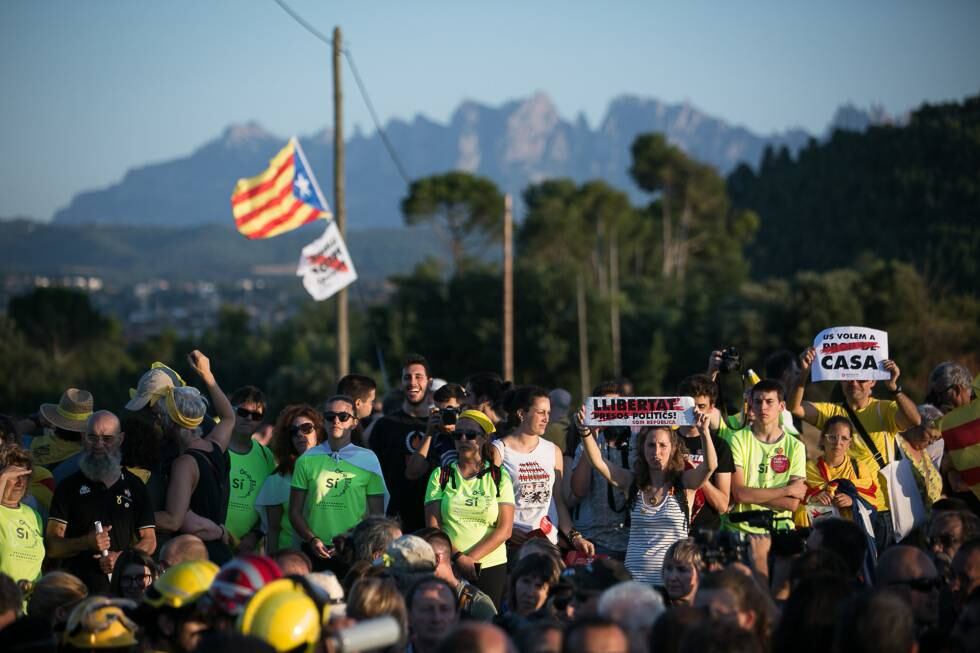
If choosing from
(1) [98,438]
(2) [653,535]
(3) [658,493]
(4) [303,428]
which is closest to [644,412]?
(3) [658,493]

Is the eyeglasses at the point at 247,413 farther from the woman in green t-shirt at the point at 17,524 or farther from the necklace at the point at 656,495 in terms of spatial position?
the necklace at the point at 656,495

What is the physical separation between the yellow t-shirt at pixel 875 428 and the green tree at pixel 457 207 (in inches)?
2620

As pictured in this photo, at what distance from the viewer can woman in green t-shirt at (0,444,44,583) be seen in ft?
20.0

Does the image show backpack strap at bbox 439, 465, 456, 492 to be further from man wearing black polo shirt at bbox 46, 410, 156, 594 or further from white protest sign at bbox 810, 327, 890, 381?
white protest sign at bbox 810, 327, 890, 381

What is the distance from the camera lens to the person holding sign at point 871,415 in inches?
288

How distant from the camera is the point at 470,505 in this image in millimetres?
6832

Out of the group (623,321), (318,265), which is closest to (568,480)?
(318,265)

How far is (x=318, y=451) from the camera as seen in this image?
23.1ft

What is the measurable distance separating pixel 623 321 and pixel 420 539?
2018 inches

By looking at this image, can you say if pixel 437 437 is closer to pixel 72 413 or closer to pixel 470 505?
pixel 470 505

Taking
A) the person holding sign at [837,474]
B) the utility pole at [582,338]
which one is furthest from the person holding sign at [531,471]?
Answer: the utility pole at [582,338]

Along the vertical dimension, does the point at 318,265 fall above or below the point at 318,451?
above


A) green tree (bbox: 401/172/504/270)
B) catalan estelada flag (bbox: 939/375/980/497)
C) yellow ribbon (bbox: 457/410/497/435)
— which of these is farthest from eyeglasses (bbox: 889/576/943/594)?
green tree (bbox: 401/172/504/270)

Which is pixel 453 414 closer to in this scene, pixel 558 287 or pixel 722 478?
pixel 722 478
